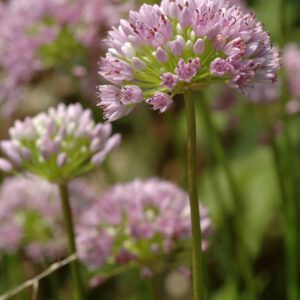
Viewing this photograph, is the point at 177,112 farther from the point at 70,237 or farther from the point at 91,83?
the point at 70,237

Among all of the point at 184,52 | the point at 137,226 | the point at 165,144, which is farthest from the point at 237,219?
the point at 165,144

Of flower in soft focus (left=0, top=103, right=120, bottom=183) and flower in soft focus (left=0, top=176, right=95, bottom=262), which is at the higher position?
flower in soft focus (left=0, top=103, right=120, bottom=183)

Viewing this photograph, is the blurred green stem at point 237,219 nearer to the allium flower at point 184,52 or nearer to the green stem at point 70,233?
the green stem at point 70,233

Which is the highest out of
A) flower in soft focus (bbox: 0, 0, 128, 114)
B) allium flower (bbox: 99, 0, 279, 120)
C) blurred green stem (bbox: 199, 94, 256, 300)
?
flower in soft focus (bbox: 0, 0, 128, 114)

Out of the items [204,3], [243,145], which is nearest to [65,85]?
[243,145]

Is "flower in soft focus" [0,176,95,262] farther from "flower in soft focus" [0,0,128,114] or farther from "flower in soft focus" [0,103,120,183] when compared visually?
"flower in soft focus" [0,103,120,183]

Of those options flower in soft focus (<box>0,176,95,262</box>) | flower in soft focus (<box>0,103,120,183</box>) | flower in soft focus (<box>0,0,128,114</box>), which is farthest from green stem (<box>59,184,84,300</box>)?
flower in soft focus (<box>0,0,128,114</box>)

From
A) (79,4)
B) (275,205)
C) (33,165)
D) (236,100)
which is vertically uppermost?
(79,4)
